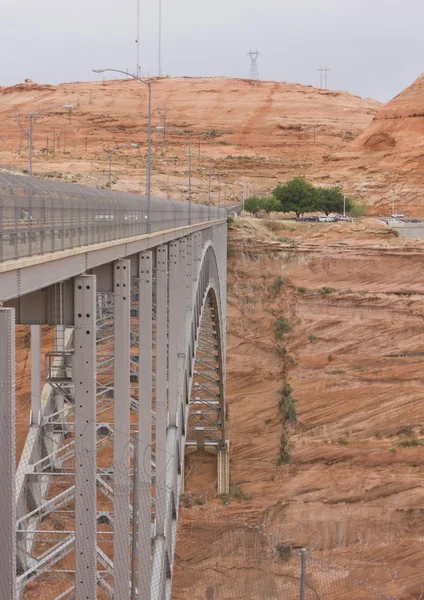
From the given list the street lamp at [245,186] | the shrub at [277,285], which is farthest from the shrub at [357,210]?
the shrub at [277,285]

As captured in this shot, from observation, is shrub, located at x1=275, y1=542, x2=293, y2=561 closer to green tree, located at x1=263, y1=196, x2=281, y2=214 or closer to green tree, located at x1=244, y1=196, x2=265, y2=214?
green tree, located at x1=263, y1=196, x2=281, y2=214

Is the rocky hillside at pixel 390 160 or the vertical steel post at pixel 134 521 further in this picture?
the rocky hillside at pixel 390 160

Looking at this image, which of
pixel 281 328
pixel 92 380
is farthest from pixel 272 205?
pixel 92 380

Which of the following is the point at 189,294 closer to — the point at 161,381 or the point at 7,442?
the point at 161,381

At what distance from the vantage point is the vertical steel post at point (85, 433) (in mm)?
10258

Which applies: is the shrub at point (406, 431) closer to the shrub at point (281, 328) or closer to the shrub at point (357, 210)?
the shrub at point (281, 328)

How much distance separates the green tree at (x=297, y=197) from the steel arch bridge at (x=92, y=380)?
6121 centimetres

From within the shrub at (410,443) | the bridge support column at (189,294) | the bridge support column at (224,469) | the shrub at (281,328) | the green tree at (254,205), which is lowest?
the bridge support column at (224,469)

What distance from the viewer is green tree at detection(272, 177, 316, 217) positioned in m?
84.6

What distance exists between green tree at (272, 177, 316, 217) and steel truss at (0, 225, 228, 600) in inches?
2207

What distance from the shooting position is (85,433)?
10461mm

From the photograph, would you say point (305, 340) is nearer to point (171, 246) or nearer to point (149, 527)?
point (171, 246)

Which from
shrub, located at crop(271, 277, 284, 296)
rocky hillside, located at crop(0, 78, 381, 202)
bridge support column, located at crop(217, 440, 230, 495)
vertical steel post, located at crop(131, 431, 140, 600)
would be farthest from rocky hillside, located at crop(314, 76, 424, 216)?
vertical steel post, located at crop(131, 431, 140, 600)

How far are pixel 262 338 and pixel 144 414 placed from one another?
1493 inches
